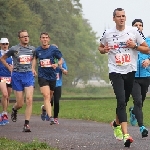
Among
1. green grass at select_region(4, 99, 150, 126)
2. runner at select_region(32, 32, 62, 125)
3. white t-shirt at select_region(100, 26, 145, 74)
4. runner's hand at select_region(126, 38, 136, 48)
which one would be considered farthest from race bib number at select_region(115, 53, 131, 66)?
green grass at select_region(4, 99, 150, 126)

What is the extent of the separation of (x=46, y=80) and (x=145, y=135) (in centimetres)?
406

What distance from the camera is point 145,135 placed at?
9.11 meters

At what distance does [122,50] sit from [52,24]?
192 feet

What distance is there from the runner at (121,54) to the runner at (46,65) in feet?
13.2

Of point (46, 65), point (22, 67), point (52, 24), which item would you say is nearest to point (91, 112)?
point (46, 65)

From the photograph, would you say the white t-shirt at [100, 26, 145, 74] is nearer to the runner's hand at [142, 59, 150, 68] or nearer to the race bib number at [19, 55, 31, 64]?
the runner's hand at [142, 59, 150, 68]

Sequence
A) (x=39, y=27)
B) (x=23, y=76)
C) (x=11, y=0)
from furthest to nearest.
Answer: (x=39, y=27) → (x=11, y=0) → (x=23, y=76)

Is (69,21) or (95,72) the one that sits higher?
(69,21)

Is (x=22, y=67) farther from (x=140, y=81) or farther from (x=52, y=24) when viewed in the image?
(x=52, y=24)

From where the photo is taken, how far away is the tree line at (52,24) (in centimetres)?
5069

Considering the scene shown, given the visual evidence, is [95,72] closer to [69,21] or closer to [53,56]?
[69,21]

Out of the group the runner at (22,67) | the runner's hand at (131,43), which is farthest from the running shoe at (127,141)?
the runner at (22,67)

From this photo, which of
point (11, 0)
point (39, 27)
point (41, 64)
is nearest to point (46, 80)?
point (41, 64)

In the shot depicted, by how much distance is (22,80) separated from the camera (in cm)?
1171
